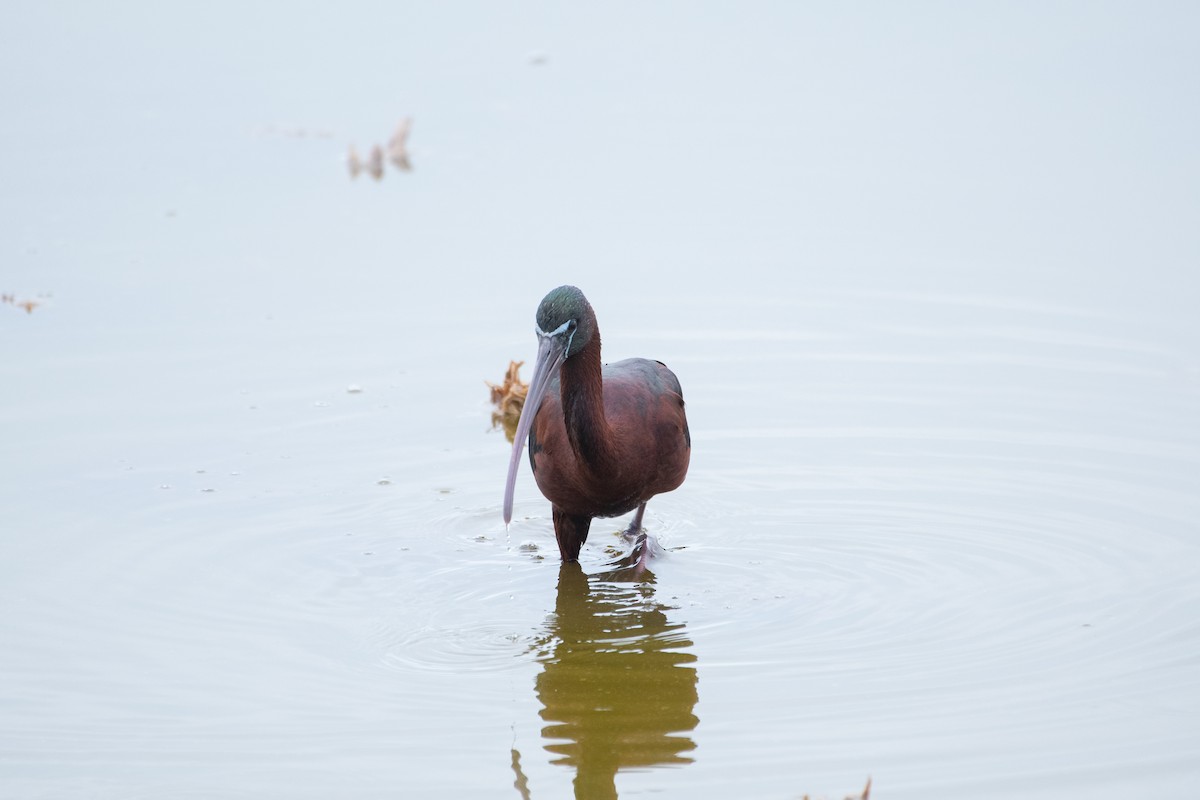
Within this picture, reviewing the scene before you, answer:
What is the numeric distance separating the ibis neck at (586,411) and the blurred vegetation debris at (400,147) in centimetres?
696

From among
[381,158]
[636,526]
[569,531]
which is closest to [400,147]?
[381,158]

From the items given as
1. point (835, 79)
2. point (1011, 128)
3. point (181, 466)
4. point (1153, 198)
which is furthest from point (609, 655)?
point (835, 79)

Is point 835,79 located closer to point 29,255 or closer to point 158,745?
point 29,255

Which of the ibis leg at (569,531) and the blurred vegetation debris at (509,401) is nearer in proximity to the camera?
the ibis leg at (569,531)

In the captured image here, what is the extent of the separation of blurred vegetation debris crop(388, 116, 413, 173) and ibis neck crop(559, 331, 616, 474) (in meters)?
6.96

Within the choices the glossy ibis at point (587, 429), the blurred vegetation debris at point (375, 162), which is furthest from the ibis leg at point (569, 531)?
the blurred vegetation debris at point (375, 162)

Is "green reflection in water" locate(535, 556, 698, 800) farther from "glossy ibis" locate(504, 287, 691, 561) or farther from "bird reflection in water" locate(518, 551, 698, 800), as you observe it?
"glossy ibis" locate(504, 287, 691, 561)

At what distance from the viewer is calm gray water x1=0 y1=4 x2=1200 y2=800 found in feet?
17.5

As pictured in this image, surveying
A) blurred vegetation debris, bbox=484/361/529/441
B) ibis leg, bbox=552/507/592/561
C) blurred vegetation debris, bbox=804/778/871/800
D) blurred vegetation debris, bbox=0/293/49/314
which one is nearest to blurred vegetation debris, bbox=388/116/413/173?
blurred vegetation debris, bbox=0/293/49/314

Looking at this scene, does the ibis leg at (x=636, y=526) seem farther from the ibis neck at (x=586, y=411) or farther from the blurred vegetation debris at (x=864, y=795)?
the blurred vegetation debris at (x=864, y=795)

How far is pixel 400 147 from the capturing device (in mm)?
13062

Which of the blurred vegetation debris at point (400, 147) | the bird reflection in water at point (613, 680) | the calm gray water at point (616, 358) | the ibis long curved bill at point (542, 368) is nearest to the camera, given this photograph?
the bird reflection in water at point (613, 680)

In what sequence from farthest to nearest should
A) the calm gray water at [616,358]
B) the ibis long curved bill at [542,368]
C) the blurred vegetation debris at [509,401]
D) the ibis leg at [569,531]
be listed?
1. the blurred vegetation debris at [509,401]
2. the ibis leg at [569,531]
3. the ibis long curved bill at [542,368]
4. the calm gray water at [616,358]

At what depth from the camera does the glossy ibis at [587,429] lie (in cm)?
623
